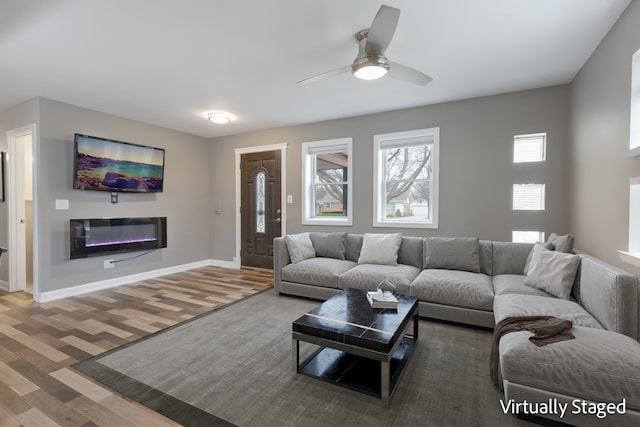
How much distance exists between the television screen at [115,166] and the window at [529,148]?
549 centimetres

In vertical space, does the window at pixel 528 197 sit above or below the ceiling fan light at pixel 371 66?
below

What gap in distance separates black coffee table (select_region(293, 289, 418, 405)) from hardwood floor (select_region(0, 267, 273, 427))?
973 millimetres

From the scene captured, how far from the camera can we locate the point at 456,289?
300 centimetres

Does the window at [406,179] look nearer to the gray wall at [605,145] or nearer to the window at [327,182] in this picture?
the window at [327,182]

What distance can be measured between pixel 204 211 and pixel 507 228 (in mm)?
5414

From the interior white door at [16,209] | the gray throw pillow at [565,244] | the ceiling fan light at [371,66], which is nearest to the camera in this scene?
the ceiling fan light at [371,66]

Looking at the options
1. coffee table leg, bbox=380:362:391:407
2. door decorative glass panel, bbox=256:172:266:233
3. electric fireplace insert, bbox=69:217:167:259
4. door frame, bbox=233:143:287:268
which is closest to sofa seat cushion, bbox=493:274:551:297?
coffee table leg, bbox=380:362:391:407

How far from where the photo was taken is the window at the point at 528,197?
145 inches

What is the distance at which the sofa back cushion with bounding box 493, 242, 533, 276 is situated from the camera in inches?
132

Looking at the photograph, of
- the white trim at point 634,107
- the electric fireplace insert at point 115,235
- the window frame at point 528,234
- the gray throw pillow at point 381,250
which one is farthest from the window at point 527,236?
the electric fireplace insert at point 115,235

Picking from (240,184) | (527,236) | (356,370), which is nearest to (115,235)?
(240,184)

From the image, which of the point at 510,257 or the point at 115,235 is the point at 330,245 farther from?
the point at 115,235

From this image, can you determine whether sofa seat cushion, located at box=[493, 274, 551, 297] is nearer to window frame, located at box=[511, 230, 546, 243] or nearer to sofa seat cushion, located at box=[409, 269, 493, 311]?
sofa seat cushion, located at box=[409, 269, 493, 311]

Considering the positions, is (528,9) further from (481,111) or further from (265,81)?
(265,81)
